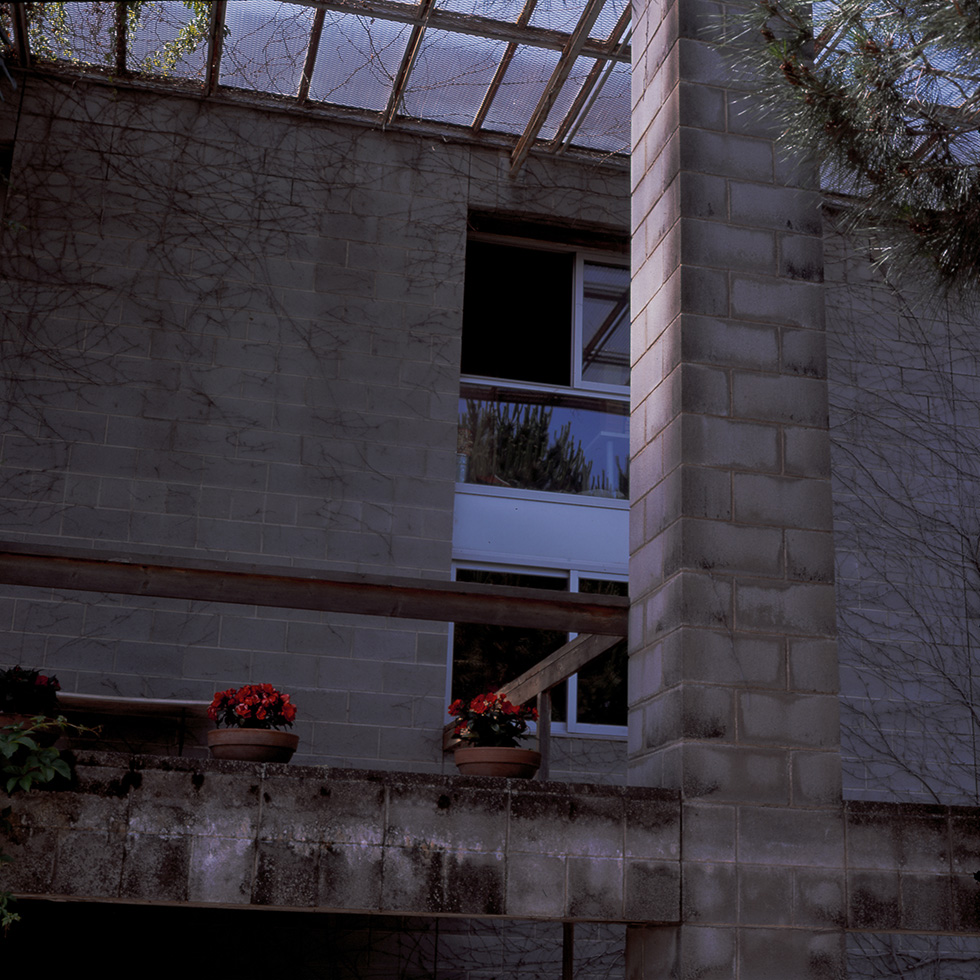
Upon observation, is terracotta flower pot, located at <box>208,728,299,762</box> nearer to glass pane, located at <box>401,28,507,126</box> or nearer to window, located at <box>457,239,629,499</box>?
window, located at <box>457,239,629,499</box>

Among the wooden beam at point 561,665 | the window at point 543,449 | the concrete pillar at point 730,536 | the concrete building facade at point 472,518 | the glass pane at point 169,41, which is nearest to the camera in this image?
the concrete building facade at point 472,518

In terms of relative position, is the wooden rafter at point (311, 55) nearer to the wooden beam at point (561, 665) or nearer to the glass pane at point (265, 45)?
the glass pane at point (265, 45)

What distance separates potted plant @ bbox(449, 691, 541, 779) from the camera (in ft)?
15.0

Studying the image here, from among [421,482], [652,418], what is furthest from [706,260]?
[421,482]

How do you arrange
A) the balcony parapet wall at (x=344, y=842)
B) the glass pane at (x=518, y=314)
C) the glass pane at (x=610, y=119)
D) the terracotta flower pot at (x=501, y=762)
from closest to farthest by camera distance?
the balcony parapet wall at (x=344, y=842), the terracotta flower pot at (x=501, y=762), the glass pane at (x=610, y=119), the glass pane at (x=518, y=314)

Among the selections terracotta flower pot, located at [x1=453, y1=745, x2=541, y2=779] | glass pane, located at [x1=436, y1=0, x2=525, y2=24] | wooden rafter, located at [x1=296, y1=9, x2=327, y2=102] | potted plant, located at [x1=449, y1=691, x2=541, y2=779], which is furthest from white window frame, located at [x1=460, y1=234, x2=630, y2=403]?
terracotta flower pot, located at [x1=453, y1=745, x2=541, y2=779]

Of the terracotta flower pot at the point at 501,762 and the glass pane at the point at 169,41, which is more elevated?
the glass pane at the point at 169,41

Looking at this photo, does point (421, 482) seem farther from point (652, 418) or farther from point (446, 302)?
point (652, 418)

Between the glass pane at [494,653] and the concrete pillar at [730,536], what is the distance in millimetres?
3496

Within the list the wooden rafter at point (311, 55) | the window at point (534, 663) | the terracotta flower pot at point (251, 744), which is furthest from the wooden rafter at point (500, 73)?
the terracotta flower pot at point (251, 744)

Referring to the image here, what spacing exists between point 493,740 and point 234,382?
13.5 feet

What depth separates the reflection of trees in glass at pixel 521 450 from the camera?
8.62m

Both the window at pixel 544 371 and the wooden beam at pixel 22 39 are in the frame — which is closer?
the wooden beam at pixel 22 39

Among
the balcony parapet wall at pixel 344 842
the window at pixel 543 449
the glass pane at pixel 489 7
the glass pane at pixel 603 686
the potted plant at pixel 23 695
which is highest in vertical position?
the glass pane at pixel 489 7
